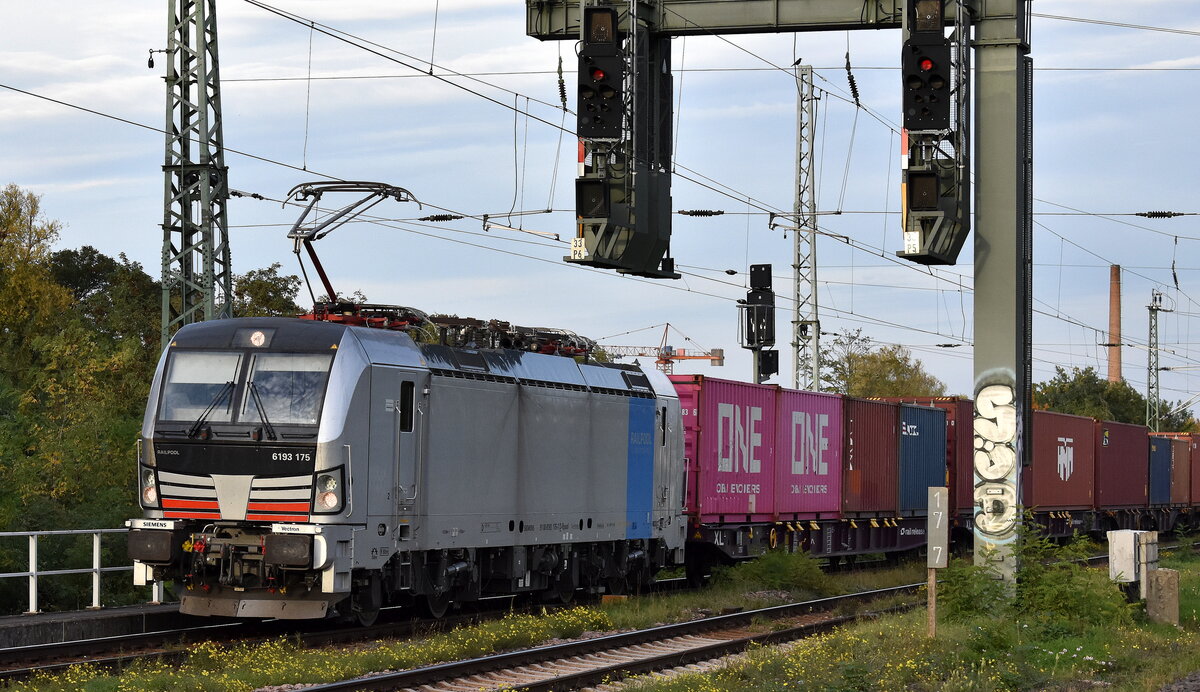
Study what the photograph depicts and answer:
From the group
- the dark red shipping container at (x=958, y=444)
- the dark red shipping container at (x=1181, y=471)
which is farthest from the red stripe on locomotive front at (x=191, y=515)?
the dark red shipping container at (x=1181, y=471)

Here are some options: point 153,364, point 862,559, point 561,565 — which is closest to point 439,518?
point 561,565

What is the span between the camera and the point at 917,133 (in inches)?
701

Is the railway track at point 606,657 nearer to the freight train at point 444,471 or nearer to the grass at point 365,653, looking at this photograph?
the grass at point 365,653

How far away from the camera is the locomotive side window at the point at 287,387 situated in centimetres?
1612

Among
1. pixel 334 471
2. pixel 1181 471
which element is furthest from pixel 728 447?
pixel 1181 471

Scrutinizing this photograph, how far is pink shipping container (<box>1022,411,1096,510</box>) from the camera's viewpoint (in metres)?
36.3

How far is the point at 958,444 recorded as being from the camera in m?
35.3

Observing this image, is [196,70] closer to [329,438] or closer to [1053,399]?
[329,438]

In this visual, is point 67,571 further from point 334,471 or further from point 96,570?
point 334,471

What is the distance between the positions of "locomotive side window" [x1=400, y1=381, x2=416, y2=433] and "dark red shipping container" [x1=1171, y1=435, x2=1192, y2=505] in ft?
139

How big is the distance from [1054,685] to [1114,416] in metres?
94.4

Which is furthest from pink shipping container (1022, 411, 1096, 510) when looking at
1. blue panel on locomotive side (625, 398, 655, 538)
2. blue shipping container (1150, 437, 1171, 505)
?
blue panel on locomotive side (625, 398, 655, 538)

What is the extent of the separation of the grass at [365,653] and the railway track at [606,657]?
1.79ft

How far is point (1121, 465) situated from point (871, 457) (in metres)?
17.2
